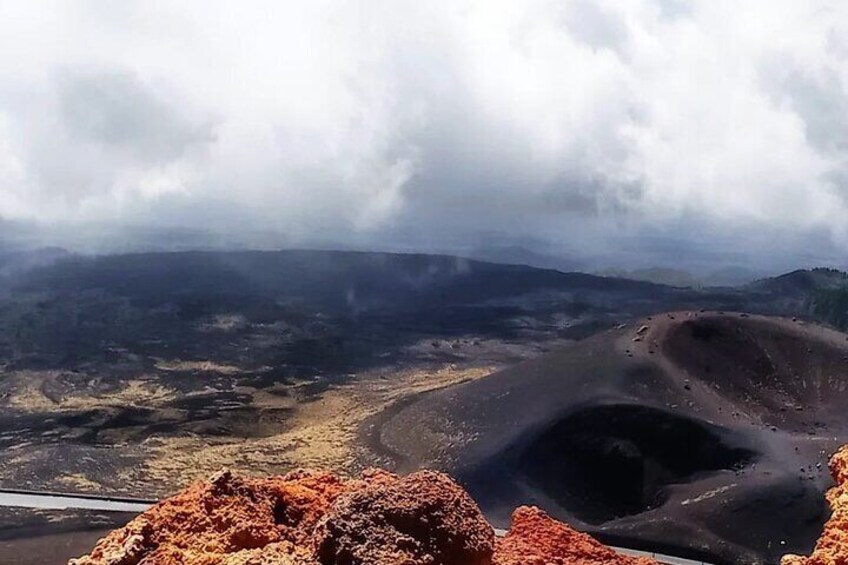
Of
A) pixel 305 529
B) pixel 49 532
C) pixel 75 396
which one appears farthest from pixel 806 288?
pixel 305 529

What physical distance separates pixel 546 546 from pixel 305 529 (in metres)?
2.10

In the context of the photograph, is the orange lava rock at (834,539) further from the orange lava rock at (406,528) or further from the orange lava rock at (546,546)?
the orange lava rock at (406,528)

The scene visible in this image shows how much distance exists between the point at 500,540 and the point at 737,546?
16.7 m

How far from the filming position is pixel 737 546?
2117 cm

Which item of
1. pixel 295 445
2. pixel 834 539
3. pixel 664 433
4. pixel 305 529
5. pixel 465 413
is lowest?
pixel 295 445

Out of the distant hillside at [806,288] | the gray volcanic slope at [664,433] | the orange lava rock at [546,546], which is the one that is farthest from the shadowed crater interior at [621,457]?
the distant hillside at [806,288]

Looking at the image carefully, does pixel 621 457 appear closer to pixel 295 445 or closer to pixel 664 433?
pixel 664 433

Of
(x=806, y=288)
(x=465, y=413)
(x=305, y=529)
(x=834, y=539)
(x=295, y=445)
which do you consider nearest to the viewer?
(x=834, y=539)

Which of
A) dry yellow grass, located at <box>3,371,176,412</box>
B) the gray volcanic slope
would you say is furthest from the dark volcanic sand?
dry yellow grass, located at <box>3,371,176,412</box>

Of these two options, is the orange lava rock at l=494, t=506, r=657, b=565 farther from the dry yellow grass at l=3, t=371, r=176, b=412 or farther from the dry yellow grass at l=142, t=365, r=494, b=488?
the dry yellow grass at l=3, t=371, r=176, b=412

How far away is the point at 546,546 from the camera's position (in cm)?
652

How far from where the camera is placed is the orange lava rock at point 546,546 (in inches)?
245

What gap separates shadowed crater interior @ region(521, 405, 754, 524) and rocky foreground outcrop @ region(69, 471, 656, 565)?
20.6 m

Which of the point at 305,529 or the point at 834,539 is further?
the point at 305,529
